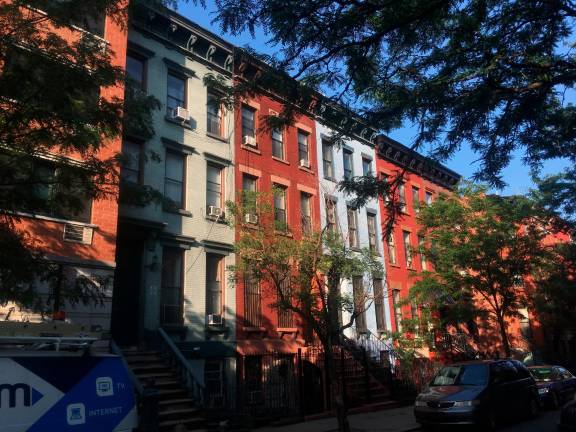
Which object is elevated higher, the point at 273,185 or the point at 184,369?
the point at 273,185

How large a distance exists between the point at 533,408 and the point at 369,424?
4729 mm

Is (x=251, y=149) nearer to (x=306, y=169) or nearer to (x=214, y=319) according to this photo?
(x=306, y=169)

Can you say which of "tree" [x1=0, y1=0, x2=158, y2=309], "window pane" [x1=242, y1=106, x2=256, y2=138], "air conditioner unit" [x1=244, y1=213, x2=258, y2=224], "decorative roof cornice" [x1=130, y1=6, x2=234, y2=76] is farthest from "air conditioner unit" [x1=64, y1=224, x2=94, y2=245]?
"window pane" [x1=242, y1=106, x2=256, y2=138]

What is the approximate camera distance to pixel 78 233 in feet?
40.6

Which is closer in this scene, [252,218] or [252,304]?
[252,218]

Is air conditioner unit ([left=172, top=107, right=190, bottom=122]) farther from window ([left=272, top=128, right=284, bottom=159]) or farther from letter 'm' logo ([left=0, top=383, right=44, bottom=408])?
letter 'm' logo ([left=0, top=383, right=44, bottom=408])

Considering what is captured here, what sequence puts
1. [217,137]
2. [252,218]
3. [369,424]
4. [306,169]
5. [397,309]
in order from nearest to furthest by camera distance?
[369,424]
[252,218]
[217,137]
[306,169]
[397,309]

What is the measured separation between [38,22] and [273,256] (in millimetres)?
7851

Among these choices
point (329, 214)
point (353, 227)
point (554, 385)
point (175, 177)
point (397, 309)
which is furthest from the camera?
point (397, 309)

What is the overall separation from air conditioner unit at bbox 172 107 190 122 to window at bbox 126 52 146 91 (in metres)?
1.28

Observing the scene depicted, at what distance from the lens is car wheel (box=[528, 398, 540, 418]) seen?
564 inches

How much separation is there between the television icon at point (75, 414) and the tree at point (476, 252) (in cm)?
1831

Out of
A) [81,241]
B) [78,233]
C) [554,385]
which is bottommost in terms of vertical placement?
[554,385]

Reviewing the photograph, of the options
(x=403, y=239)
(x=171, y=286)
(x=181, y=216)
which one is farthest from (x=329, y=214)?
(x=403, y=239)
